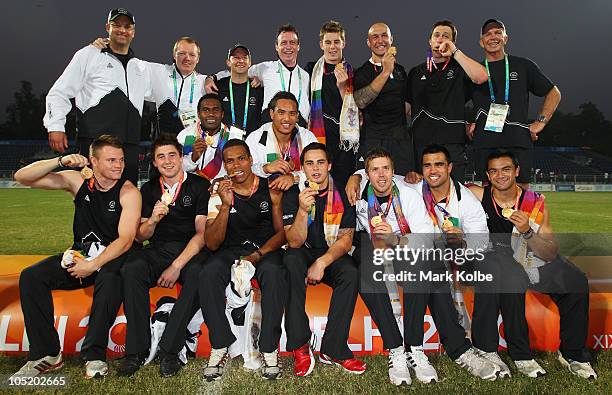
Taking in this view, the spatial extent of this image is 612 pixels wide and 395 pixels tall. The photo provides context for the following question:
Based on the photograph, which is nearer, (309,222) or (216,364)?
(216,364)

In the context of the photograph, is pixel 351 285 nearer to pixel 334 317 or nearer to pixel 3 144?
pixel 334 317

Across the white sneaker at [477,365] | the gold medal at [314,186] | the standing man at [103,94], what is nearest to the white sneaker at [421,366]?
the white sneaker at [477,365]

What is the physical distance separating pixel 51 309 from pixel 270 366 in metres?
1.77

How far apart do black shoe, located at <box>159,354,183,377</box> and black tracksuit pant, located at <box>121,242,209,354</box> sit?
0.14ft

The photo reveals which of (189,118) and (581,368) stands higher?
(189,118)

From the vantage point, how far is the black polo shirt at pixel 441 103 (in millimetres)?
5238

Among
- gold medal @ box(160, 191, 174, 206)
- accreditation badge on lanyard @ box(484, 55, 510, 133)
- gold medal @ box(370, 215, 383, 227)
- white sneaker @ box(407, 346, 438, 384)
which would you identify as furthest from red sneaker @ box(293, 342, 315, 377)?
accreditation badge on lanyard @ box(484, 55, 510, 133)

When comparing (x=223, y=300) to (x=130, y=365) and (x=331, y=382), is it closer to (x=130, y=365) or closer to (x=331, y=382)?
(x=130, y=365)

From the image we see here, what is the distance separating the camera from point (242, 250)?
4.27 metres

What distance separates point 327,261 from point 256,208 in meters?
0.85

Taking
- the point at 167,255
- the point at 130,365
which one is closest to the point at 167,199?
the point at 167,255

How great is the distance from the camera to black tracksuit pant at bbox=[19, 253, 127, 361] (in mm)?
3736

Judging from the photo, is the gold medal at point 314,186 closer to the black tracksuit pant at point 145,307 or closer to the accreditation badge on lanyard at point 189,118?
the black tracksuit pant at point 145,307

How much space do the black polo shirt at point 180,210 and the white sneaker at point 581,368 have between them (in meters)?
3.16
